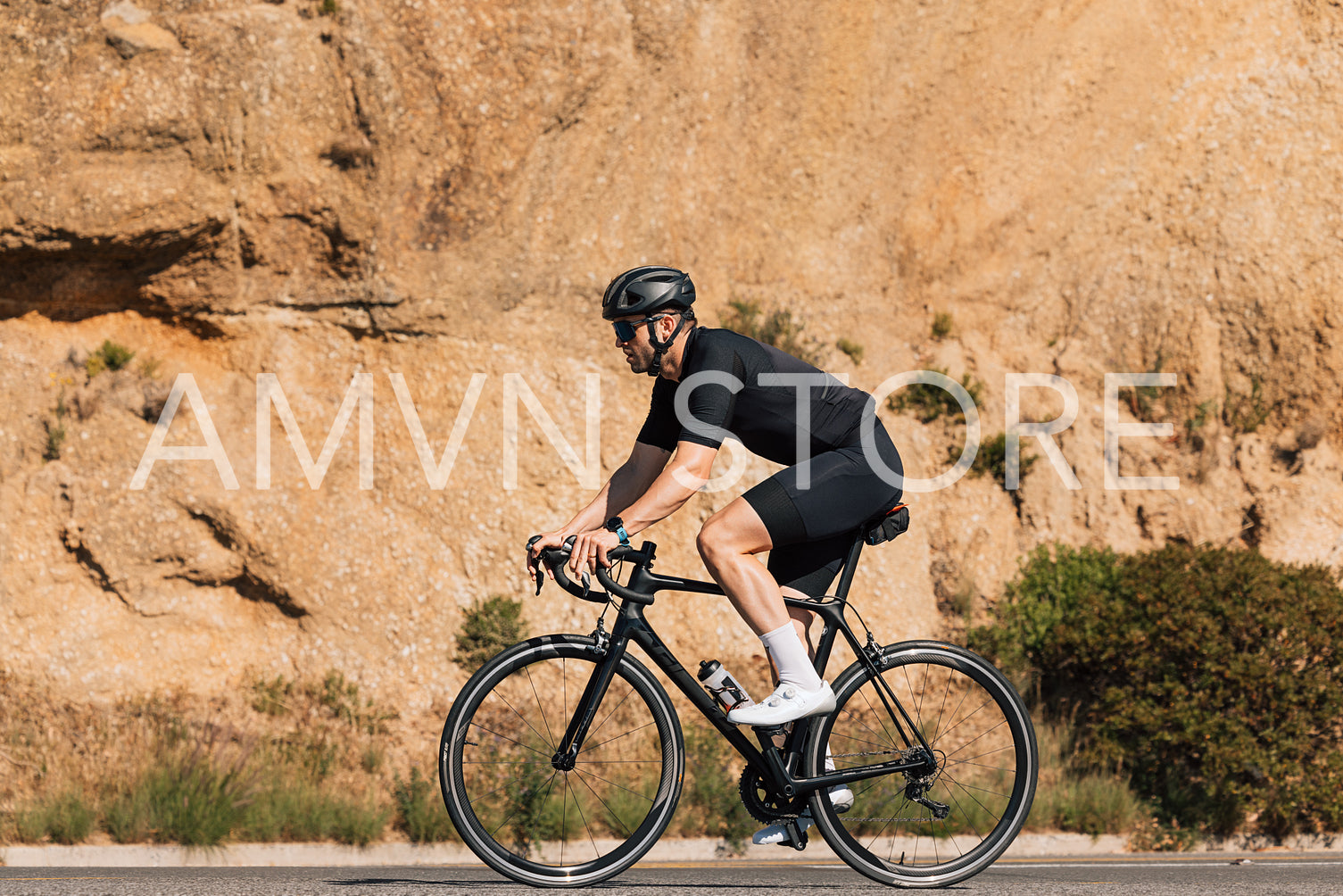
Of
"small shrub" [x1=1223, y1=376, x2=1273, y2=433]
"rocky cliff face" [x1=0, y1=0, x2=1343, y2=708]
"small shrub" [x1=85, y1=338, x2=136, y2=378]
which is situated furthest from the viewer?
"small shrub" [x1=1223, y1=376, x2=1273, y2=433]

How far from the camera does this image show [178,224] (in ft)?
40.5

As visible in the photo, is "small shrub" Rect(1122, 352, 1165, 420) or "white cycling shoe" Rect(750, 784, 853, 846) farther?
"small shrub" Rect(1122, 352, 1165, 420)

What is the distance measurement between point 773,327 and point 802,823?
9.35 m

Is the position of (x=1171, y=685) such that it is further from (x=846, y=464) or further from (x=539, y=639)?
(x=539, y=639)

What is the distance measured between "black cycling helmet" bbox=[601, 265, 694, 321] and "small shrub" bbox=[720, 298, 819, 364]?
8.84 m

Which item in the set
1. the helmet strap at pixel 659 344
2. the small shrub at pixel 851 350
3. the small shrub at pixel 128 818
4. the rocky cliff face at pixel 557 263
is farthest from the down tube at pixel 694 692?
the small shrub at pixel 851 350

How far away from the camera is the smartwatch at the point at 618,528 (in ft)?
14.7

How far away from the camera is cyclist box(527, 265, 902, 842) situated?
177 inches

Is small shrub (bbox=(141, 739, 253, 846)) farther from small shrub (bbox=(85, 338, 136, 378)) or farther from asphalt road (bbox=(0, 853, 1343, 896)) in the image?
small shrub (bbox=(85, 338, 136, 378))

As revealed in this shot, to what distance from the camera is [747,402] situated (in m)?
4.67

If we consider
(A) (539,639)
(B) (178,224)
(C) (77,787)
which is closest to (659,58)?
(B) (178,224)

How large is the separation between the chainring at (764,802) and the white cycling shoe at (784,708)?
338mm

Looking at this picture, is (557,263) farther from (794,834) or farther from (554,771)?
(794,834)

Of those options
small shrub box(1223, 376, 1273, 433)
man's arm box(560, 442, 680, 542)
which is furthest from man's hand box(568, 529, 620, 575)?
small shrub box(1223, 376, 1273, 433)
